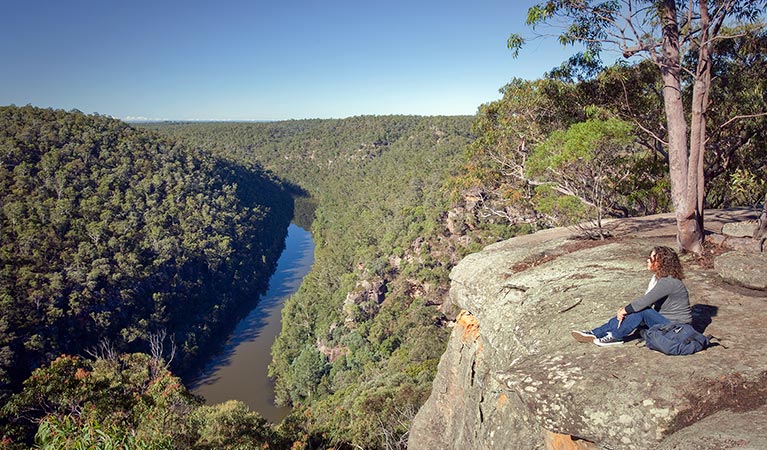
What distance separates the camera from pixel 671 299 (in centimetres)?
421

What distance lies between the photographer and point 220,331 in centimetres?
4325

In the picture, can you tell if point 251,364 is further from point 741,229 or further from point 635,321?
point 635,321

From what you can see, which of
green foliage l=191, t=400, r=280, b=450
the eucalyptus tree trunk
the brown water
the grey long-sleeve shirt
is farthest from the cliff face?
the brown water

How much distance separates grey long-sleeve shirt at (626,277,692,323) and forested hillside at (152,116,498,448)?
11612mm

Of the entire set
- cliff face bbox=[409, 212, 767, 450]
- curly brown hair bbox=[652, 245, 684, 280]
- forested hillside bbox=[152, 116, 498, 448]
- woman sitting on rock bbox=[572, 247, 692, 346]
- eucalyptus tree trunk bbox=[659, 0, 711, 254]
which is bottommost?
forested hillside bbox=[152, 116, 498, 448]

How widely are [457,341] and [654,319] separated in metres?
5.81

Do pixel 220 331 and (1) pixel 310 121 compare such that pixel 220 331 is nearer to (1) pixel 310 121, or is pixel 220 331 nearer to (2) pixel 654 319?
(2) pixel 654 319

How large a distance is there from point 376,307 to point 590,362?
37367 mm

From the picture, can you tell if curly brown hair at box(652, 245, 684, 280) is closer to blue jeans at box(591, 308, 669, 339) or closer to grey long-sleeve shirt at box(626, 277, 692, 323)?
grey long-sleeve shirt at box(626, 277, 692, 323)

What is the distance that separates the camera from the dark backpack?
398 centimetres

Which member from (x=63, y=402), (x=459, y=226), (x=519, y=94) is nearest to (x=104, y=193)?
(x=459, y=226)

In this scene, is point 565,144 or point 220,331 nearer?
point 565,144

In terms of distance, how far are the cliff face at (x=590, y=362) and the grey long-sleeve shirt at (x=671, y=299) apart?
0.41 m

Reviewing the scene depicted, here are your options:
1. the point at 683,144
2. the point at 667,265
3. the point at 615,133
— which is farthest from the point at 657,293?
the point at 615,133
